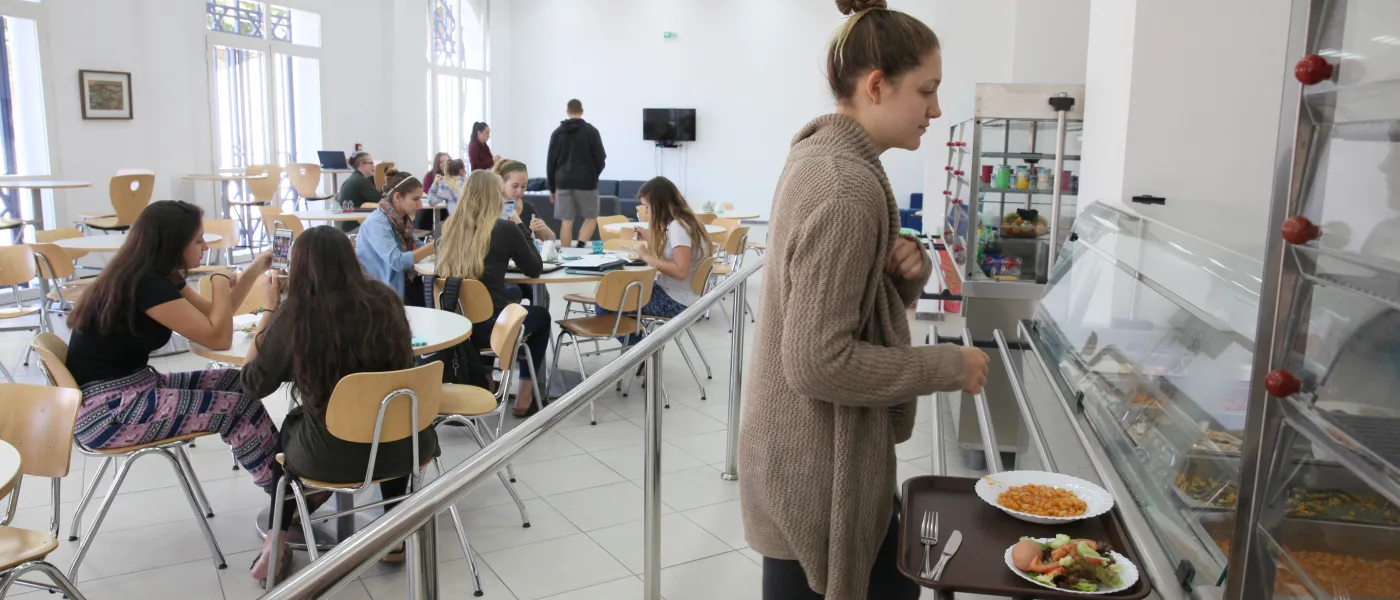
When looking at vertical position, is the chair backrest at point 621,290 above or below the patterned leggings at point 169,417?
above

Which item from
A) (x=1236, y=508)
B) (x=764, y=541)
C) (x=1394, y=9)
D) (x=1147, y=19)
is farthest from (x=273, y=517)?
(x=1147, y=19)

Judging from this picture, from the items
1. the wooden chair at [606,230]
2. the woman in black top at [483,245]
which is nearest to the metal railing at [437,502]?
the woman in black top at [483,245]

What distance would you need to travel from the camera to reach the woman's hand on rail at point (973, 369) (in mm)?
1321

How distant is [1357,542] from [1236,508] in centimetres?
17

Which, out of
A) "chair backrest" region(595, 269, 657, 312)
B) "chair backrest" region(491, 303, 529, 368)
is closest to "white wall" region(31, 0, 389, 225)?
"chair backrest" region(595, 269, 657, 312)

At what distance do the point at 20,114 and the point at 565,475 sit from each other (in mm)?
7183

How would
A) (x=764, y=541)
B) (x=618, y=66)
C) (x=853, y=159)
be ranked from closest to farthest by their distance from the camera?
(x=853, y=159), (x=764, y=541), (x=618, y=66)

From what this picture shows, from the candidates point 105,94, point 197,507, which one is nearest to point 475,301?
point 197,507

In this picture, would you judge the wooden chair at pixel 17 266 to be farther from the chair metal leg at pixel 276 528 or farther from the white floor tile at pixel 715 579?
the white floor tile at pixel 715 579

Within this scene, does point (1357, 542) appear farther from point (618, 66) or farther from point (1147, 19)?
point (618, 66)

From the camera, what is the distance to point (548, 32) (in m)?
15.4

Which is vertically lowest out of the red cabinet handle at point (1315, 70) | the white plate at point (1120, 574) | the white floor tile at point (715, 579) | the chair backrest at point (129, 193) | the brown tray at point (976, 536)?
the white floor tile at point (715, 579)

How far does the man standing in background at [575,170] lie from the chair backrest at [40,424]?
7166mm

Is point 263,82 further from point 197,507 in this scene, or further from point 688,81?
point 197,507
